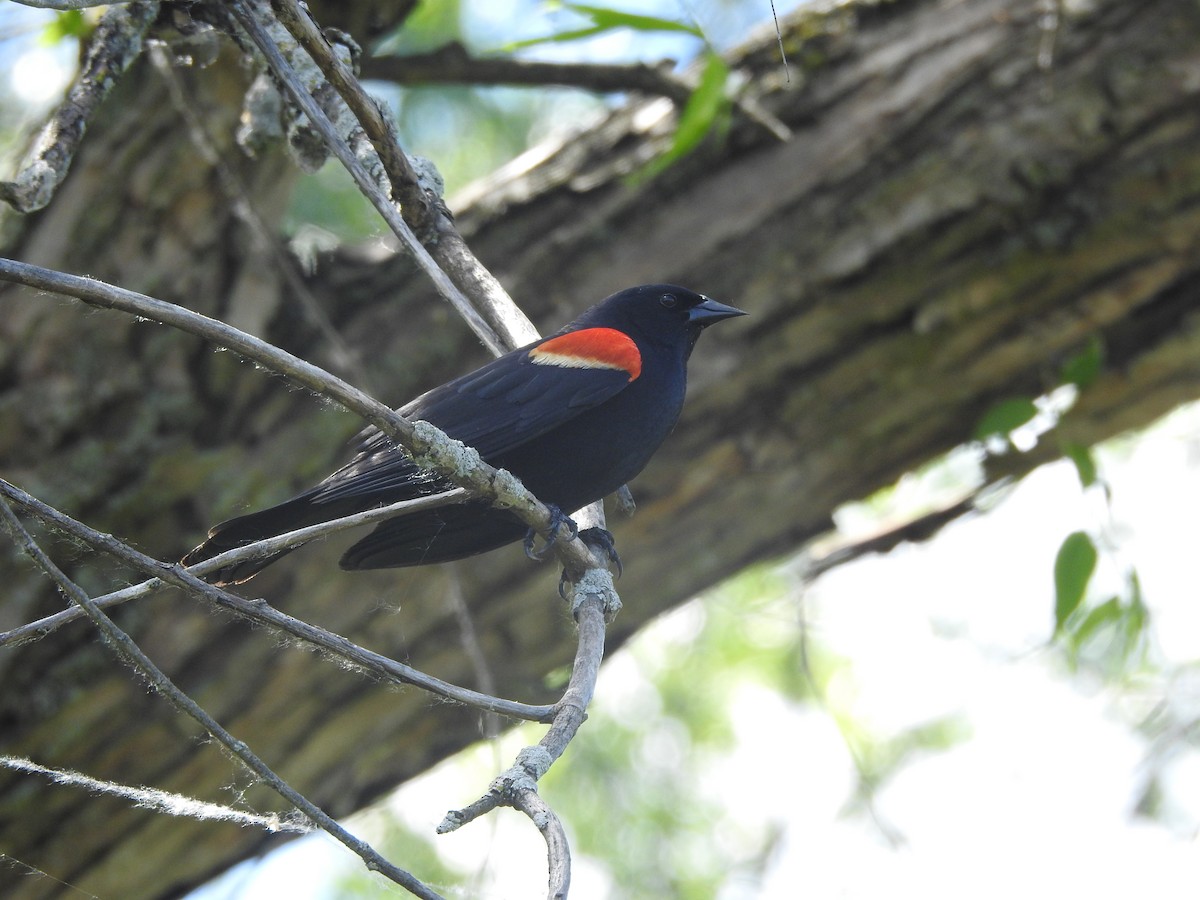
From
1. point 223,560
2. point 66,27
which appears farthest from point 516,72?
point 223,560

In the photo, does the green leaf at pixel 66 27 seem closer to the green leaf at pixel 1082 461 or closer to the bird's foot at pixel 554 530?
the bird's foot at pixel 554 530

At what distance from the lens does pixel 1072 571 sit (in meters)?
3.43

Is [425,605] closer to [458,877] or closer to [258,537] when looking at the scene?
[258,537]

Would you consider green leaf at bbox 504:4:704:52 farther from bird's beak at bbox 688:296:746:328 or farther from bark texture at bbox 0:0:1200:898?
bird's beak at bbox 688:296:746:328

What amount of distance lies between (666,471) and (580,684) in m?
1.98

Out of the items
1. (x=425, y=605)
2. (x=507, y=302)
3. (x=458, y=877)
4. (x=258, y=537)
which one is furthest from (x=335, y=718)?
(x=458, y=877)

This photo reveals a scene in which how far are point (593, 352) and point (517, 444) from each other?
0.41 m

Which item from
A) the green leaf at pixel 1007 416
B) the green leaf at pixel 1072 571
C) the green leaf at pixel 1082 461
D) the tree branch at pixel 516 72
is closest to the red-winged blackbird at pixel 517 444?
the tree branch at pixel 516 72

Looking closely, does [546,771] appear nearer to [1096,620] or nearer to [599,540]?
[599,540]

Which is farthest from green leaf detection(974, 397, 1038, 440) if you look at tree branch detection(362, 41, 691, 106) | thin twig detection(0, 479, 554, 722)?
thin twig detection(0, 479, 554, 722)

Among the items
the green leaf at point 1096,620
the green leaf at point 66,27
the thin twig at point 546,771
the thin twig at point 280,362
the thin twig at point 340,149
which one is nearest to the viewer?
the thin twig at point 546,771

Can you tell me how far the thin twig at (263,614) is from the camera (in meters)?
1.56

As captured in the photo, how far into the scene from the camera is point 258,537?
98.0 inches

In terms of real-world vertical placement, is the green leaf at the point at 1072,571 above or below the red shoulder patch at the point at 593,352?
below
